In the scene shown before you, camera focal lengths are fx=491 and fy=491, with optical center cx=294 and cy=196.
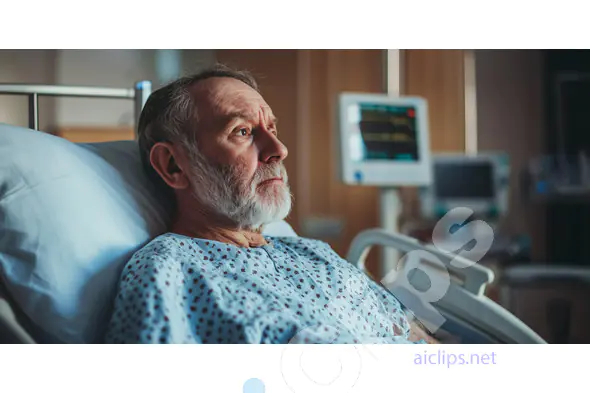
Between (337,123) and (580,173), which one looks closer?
(580,173)

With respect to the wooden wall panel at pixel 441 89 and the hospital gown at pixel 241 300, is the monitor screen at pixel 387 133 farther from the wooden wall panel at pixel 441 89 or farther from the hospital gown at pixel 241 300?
the hospital gown at pixel 241 300

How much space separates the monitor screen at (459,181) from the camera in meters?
2.22

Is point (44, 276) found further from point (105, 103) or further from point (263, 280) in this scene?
point (105, 103)

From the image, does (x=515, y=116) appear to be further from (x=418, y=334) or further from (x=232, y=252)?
(x=232, y=252)

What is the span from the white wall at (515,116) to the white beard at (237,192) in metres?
0.49

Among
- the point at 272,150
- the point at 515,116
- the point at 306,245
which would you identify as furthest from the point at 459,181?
the point at 272,150

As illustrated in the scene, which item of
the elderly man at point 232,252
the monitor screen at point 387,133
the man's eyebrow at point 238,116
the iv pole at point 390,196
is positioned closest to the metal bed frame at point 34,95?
the elderly man at point 232,252

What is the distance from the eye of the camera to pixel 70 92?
1108 mm

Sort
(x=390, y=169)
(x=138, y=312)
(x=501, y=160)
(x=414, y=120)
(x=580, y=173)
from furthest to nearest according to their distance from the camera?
(x=390, y=169) < (x=414, y=120) < (x=501, y=160) < (x=580, y=173) < (x=138, y=312)

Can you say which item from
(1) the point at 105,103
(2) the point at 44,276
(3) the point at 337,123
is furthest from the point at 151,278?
(3) the point at 337,123

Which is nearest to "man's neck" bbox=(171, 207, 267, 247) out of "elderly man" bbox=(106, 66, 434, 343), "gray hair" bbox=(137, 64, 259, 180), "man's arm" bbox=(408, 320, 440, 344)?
"elderly man" bbox=(106, 66, 434, 343)

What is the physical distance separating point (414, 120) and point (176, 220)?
0.99 m

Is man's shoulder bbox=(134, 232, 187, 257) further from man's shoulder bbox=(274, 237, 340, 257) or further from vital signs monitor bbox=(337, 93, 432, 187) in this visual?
vital signs monitor bbox=(337, 93, 432, 187)
